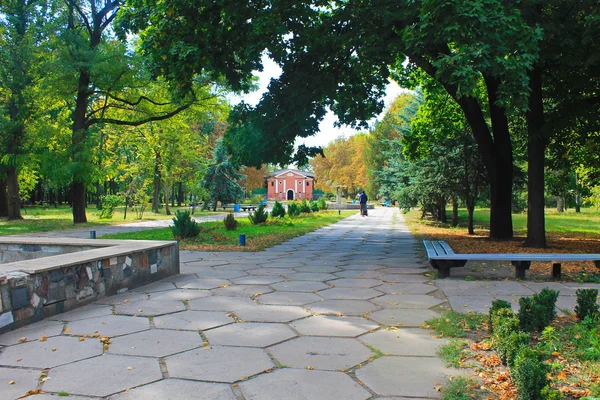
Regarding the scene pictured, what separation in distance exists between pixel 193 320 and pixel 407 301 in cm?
230

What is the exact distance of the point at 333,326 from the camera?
3996 mm

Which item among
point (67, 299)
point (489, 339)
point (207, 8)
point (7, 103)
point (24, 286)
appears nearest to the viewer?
point (489, 339)

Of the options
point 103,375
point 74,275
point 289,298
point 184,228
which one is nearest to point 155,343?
point 103,375

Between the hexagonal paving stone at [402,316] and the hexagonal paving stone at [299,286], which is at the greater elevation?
the hexagonal paving stone at [299,286]

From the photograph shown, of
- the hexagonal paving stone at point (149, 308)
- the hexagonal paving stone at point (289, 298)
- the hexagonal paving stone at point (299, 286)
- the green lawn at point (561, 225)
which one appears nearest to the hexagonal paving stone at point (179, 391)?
the hexagonal paving stone at point (149, 308)

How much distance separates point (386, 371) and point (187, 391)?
1.27m

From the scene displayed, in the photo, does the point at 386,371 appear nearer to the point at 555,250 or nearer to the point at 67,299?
the point at 67,299

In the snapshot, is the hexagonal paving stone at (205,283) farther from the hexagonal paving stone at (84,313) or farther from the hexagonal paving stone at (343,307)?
the hexagonal paving stone at (343,307)

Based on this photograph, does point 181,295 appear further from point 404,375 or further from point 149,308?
point 404,375

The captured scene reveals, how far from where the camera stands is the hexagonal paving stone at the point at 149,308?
4.52 metres

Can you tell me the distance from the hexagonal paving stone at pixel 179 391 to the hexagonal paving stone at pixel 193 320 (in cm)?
116

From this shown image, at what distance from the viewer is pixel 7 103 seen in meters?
18.3

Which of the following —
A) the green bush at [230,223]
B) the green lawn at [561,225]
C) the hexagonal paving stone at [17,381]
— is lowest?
the green lawn at [561,225]

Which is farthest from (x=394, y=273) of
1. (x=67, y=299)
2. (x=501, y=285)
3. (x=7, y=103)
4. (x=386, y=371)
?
(x=7, y=103)
